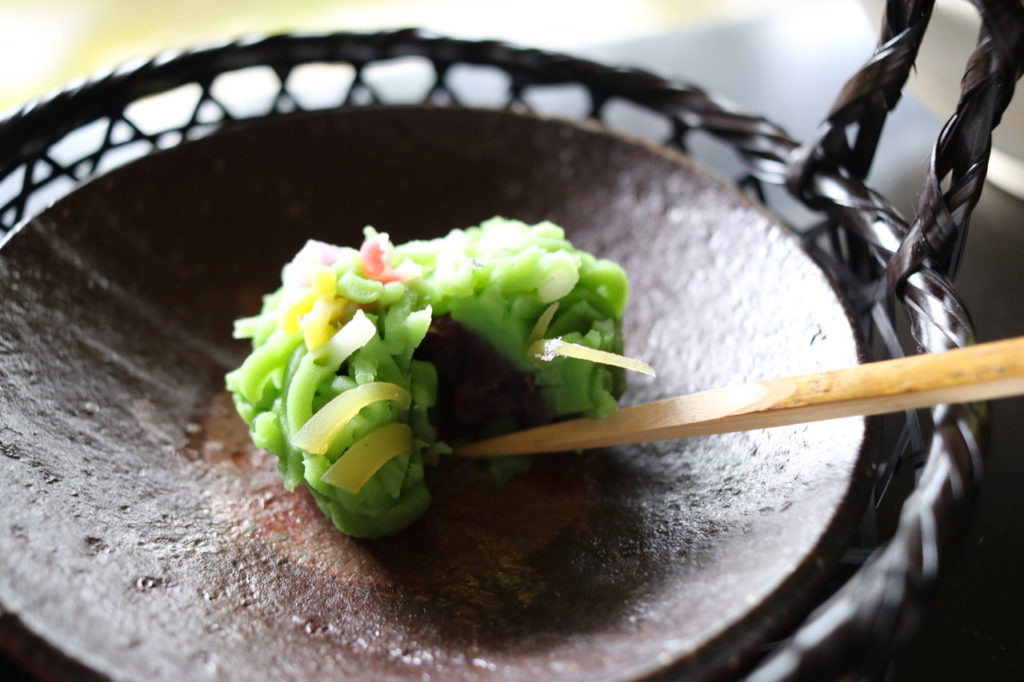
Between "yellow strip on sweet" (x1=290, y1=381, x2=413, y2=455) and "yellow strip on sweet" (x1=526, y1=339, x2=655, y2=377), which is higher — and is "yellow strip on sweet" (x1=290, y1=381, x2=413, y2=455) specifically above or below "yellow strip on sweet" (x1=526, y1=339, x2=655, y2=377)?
above

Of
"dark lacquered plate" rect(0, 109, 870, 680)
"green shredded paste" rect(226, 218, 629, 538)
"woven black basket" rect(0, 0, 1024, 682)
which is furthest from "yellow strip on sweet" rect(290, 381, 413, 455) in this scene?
"woven black basket" rect(0, 0, 1024, 682)

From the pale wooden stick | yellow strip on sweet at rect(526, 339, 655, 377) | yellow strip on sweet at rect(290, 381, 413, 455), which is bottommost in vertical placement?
the pale wooden stick

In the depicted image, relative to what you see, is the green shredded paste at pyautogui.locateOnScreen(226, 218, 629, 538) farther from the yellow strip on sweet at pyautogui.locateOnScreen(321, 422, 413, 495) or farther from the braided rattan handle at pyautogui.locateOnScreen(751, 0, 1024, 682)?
the braided rattan handle at pyautogui.locateOnScreen(751, 0, 1024, 682)

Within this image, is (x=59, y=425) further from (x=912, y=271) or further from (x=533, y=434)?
(x=912, y=271)

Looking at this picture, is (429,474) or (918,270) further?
(429,474)

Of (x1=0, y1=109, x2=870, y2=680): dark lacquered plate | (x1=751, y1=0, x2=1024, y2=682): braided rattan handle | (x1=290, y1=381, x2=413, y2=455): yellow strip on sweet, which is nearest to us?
(x1=751, y1=0, x2=1024, y2=682): braided rattan handle

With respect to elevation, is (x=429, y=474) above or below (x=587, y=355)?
below

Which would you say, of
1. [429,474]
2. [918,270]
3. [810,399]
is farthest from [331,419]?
[918,270]

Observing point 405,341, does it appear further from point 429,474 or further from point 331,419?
point 429,474
